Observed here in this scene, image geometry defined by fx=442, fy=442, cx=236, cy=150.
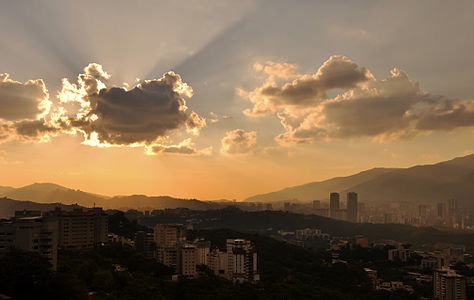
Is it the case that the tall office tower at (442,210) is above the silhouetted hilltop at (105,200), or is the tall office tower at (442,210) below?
below

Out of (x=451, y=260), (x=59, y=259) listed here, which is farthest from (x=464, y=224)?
(x=59, y=259)

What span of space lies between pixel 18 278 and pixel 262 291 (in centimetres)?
1202

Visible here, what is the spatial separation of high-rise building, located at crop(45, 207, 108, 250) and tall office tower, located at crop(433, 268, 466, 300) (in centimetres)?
2394

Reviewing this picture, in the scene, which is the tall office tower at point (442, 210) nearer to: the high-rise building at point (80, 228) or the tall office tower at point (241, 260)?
the tall office tower at point (241, 260)

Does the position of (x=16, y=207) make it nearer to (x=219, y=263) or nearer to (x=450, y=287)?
(x=219, y=263)

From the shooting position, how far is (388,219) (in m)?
96.9

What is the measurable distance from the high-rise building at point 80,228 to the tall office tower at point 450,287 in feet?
78.5

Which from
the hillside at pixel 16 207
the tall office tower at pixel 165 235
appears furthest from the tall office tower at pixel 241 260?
the hillside at pixel 16 207

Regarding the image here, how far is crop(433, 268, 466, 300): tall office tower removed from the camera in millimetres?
29552

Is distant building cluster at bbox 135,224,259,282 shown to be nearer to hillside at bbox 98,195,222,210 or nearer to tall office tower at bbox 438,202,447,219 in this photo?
hillside at bbox 98,195,222,210

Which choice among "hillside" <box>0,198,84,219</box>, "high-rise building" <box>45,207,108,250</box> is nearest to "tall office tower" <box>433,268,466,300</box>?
"high-rise building" <box>45,207,108,250</box>

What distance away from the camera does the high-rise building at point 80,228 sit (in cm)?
2947

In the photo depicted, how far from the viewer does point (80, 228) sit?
99.8 ft

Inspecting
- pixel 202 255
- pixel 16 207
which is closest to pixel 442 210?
pixel 16 207
